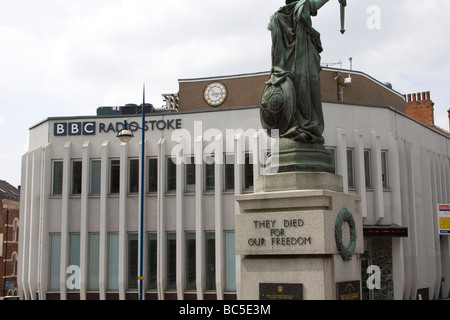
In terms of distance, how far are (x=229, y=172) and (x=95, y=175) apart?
698 cm

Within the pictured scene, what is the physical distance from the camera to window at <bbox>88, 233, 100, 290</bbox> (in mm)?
30027

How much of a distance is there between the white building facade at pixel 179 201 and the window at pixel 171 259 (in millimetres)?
50

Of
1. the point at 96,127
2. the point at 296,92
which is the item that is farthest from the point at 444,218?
the point at 96,127

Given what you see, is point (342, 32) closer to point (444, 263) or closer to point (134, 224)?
point (134, 224)

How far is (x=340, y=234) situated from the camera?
32.6 ft

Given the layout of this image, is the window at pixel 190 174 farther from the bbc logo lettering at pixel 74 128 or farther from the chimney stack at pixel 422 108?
the chimney stack at pixel 422 108

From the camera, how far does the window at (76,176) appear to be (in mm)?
30734

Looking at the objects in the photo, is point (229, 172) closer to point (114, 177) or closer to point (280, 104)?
point (114, 177)

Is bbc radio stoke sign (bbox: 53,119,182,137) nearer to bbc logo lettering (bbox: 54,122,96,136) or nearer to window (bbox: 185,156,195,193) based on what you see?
bbc logo lettering (bbox: 54,122,96,136)

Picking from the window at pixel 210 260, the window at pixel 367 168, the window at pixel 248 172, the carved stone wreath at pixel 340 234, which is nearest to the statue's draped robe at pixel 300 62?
the carved stone wreath at pixel 340 234

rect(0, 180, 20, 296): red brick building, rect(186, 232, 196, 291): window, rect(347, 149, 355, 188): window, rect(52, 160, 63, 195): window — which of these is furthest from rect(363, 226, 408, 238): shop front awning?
rect(0, 180, 20, 296): red brick building

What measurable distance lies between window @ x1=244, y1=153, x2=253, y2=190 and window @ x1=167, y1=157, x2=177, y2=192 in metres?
3.63

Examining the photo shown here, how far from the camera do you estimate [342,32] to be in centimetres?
1141

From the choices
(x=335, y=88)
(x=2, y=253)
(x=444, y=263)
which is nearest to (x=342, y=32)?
(x=335, y=88)
